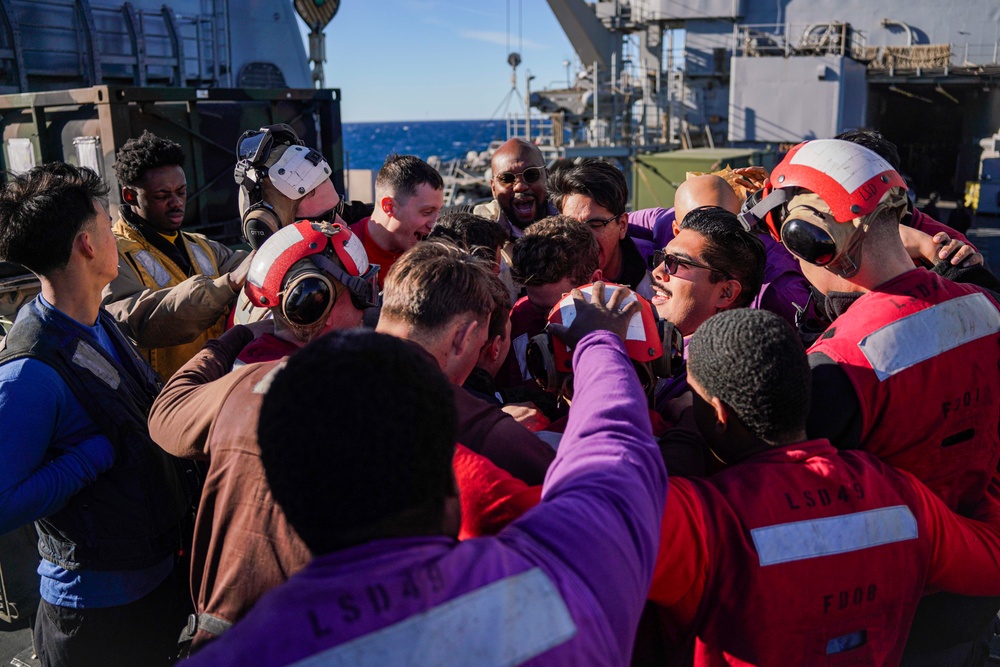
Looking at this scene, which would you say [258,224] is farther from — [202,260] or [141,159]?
[141,159]

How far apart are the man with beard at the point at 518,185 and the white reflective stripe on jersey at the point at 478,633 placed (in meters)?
3.81

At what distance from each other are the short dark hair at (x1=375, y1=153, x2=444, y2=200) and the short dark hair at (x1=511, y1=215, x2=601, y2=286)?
1.40m

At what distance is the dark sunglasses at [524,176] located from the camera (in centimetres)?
496

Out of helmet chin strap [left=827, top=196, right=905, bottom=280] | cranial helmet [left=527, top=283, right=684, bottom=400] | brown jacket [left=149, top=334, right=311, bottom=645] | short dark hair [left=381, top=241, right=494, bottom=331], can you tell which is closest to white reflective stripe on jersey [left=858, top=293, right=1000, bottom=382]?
helmet chin strap [left=827, top=196, right=905, bottom=280]

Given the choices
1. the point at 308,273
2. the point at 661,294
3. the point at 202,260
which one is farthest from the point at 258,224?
the point at 661,294

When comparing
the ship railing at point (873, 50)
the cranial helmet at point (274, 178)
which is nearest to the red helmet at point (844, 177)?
the cranial helmet at point (274, 178)

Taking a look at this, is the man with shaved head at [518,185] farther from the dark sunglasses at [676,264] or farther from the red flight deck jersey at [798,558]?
the red flight deck jersey at [798,558]

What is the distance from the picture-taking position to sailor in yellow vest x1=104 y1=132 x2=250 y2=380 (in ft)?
11.1

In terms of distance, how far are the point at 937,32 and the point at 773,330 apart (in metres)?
33.1

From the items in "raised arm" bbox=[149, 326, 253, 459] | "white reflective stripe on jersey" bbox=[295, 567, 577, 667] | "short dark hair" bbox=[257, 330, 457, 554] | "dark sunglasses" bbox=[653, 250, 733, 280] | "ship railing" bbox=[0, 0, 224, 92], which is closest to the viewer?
"white reflective stripe on jersey" bbox=[295, 567, 577, 667]

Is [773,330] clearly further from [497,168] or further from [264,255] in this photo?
[497,168]

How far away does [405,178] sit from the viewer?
4.40 meters

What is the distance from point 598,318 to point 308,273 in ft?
3.68

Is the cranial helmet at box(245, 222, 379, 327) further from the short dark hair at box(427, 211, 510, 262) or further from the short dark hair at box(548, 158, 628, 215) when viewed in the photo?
the short dark hair at box(548, 158, 628, 215)
